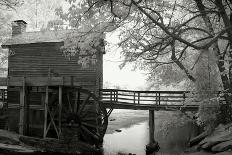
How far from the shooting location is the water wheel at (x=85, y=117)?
15.0 m

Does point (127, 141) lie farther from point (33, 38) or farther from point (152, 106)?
point (33, 38)

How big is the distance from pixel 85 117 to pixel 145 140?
17.5 feet

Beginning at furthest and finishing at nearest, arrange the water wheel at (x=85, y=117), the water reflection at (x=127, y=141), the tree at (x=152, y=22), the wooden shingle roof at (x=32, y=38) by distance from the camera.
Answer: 1. the wooden shingle roof at (x=32, y=38)
2. the water reflection at (x=127, y=141)
3. the water wheel at (x=85, y=117)
4. the tree at (x=152, y=22)

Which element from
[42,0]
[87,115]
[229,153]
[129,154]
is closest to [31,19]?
[42,0]

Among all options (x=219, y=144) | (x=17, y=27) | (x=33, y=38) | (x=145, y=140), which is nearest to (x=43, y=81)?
(x=33, y=38)

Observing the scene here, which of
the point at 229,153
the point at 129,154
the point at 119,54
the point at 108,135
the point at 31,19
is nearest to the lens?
the point at 119,54

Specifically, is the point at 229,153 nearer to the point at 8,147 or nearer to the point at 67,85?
the point at 67,85

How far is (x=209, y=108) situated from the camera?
1077 cm

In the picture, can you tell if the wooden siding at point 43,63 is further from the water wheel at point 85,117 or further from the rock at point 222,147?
the rock at point 222,147

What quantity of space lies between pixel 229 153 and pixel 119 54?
4503mm

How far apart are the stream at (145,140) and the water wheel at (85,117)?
1.23m

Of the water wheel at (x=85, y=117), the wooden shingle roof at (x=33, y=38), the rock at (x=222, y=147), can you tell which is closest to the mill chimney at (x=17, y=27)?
the wooden shingle roof at (x=33, y=38)

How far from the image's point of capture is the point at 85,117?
16.1m

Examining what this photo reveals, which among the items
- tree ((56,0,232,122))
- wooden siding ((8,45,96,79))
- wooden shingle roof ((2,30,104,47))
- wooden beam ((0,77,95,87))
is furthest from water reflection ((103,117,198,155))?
wooden shingle roof ((2,30,104,47))
